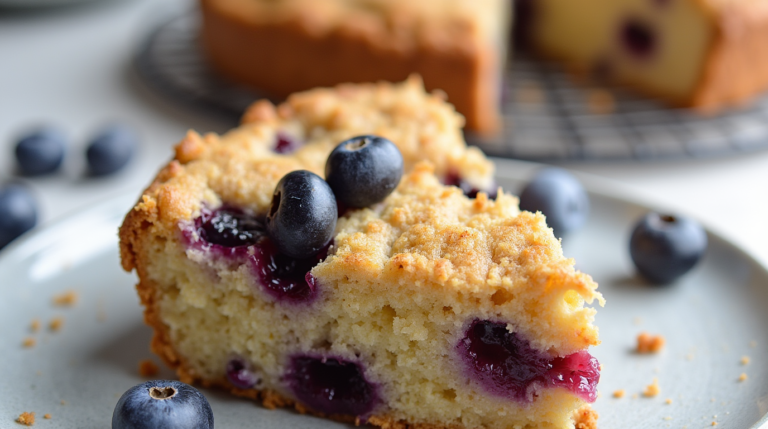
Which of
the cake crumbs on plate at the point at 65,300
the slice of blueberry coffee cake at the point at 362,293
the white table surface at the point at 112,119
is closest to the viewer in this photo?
the slice of blueberry coffee cake at the point at 362,293

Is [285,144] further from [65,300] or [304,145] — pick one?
[65,300]

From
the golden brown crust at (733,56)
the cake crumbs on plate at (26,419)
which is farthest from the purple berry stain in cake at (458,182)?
the golden brown crust at (733,56)

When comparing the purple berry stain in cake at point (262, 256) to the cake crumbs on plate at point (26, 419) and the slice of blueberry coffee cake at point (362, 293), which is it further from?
the cake crumbs on plate at point (26, 419)

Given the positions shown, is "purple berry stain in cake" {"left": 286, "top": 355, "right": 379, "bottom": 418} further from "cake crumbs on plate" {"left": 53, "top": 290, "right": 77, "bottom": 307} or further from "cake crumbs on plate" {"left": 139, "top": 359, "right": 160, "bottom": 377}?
"cake crumbs on plate" {"left": 53, "top": 290, "right": 77, "bottom": 307}

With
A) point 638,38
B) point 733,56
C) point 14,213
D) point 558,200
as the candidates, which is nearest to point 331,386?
point 558,200

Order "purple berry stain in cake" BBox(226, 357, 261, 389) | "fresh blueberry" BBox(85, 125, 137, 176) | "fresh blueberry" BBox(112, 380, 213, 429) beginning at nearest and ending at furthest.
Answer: "fresh blueberry" BBox(112, 380, 213, 429)
"purple berry stain in cake" BBox(226, 357, 261, 389)
"fresh blueberry" BBox(85, 125, 137, 176)

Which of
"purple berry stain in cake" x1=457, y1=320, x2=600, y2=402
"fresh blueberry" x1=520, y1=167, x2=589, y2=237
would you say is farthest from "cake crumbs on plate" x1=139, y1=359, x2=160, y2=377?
"fresh blueberry" x1=520, y1=167, x2=589, y2=237

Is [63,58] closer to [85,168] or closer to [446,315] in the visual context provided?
[85,168]
